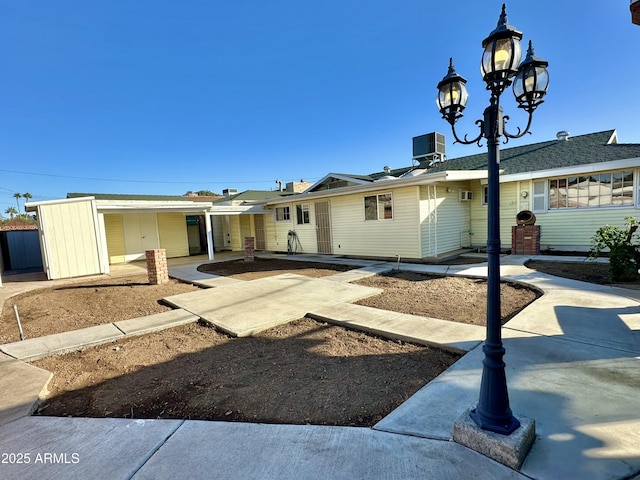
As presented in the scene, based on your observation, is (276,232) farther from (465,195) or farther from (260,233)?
(465,195)

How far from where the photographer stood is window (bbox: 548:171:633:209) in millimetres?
9344

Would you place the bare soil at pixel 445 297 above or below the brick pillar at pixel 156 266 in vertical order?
below

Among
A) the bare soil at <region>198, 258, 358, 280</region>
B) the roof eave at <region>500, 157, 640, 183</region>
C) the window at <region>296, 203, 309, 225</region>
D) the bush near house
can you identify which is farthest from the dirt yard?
the window at <region>296, 203, 309, 225</region>

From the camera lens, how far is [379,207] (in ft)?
36.1

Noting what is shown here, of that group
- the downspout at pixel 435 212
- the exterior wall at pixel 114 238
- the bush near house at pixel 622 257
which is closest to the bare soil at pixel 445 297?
the bush near house at pixel 622 257

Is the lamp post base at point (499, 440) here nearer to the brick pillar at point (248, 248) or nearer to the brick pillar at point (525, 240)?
the brick pillar at point (525, 240)

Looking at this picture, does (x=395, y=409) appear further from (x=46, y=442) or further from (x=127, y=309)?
(x=127, y=309)

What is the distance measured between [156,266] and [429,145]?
13344mm

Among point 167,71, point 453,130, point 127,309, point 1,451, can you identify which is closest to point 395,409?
point 453,130

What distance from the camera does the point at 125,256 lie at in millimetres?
14305

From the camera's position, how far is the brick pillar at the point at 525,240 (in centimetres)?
1012

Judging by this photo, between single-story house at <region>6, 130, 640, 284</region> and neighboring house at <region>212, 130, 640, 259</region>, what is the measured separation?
0.03 m

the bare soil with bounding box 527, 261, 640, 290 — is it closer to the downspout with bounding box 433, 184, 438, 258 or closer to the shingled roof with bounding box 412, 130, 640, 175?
the downspout with bounding box 433, 184, 438, 258

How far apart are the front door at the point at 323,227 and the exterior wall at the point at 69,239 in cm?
833
